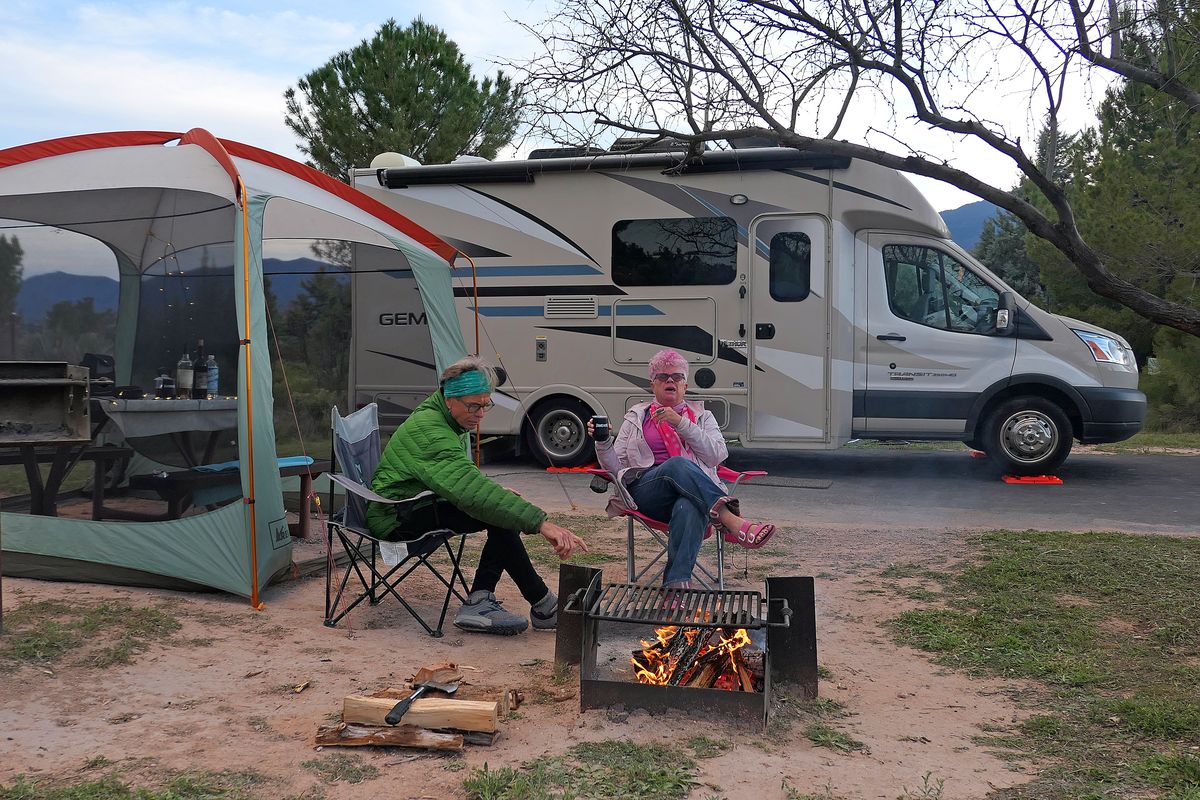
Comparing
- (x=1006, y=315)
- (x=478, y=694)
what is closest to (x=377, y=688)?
(x=478, y=694)

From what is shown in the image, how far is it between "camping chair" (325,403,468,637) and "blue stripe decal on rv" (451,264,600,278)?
4050 millimetres

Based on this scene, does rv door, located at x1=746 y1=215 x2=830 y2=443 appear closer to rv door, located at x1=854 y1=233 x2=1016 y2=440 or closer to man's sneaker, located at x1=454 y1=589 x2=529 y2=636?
rv door, located at x1=854 y1=233 x2=1016 y2=440

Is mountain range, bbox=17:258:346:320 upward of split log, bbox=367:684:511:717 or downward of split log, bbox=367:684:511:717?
upward

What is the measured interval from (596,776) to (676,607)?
2.57 feet

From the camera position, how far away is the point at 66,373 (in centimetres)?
356

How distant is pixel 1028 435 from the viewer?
816 centimetres

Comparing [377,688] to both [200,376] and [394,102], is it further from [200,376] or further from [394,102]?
[394,102]

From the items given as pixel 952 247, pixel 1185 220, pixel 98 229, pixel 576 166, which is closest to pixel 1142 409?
pixel 952 247

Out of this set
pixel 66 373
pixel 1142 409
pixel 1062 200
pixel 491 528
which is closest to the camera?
pixel 66 373

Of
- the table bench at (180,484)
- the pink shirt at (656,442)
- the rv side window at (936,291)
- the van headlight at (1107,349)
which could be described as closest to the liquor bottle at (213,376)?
the table bench at (180,484)

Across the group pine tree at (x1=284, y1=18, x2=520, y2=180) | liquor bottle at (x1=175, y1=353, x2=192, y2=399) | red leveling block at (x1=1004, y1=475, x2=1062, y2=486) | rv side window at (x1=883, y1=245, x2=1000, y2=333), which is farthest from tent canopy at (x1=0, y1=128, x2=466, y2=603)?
pine tree at (x1=284, y1=18, x2=520, y2=180)

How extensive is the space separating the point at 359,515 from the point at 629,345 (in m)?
4.66

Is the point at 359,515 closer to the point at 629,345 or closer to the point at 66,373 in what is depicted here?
the point at 66,373

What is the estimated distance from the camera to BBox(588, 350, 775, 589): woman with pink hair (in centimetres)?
387
